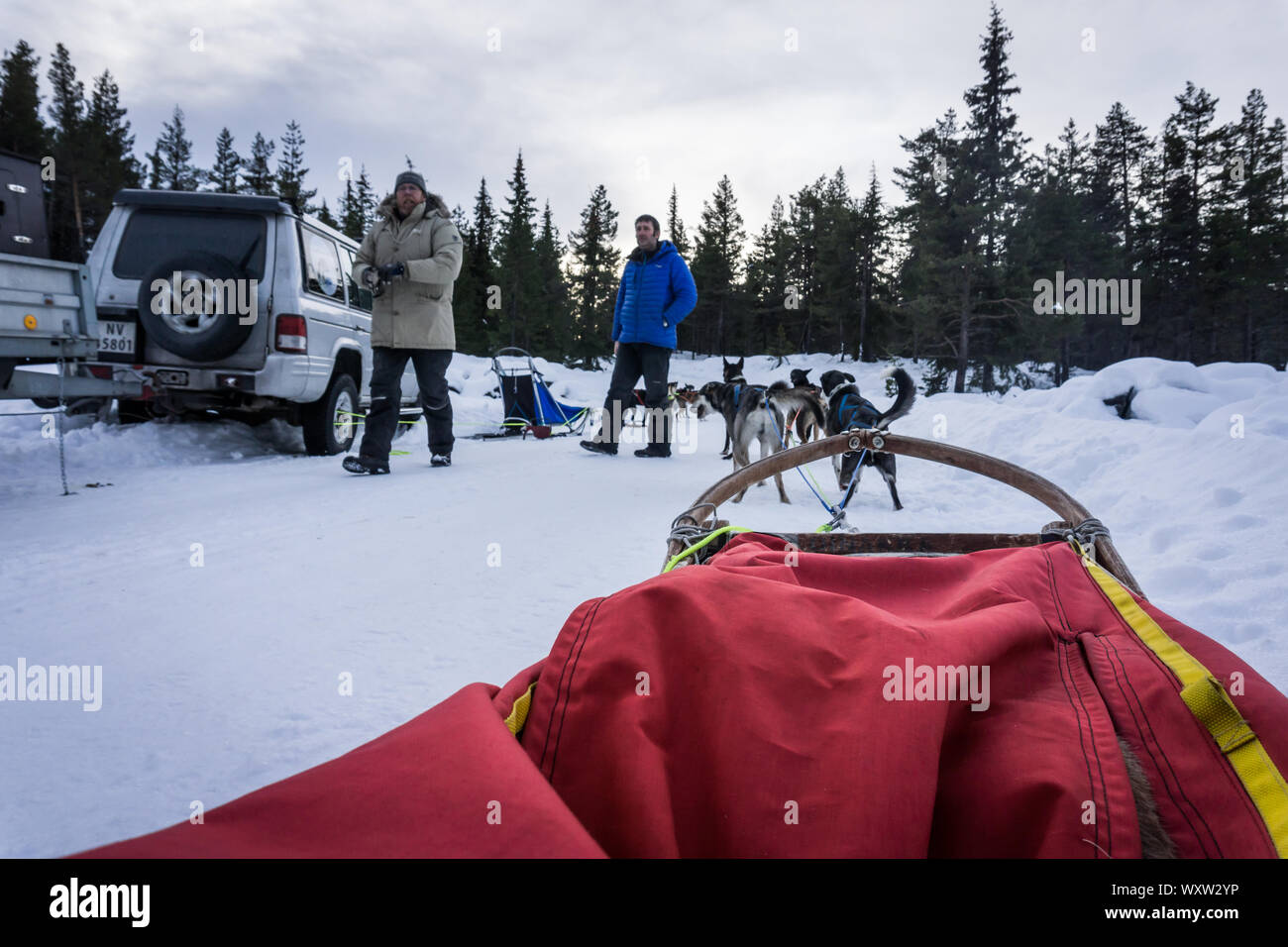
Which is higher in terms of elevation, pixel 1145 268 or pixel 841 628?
pixel 1145 268

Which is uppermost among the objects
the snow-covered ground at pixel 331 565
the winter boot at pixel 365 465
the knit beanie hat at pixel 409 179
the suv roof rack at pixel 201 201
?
the knit beanie hat at pixel 409 179

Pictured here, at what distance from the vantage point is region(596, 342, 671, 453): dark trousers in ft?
23.7

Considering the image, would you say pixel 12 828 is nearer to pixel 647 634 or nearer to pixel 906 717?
pixel 647 634

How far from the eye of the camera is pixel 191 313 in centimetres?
527

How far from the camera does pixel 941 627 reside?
88 cm

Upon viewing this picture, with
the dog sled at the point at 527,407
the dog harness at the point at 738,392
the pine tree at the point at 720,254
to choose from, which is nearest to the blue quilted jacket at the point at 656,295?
the dog harness at the point at 738,392

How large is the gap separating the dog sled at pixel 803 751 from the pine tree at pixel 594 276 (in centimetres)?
3661

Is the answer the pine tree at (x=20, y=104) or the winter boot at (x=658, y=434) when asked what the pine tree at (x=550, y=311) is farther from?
the winter boot at (x=658, y=434)

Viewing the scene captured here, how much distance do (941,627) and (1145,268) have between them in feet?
154

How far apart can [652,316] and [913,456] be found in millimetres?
5751

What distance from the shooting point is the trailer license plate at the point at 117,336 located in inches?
209

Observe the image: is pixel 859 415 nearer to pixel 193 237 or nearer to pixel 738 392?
pixel 738 392

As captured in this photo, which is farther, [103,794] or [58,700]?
[58,700]
